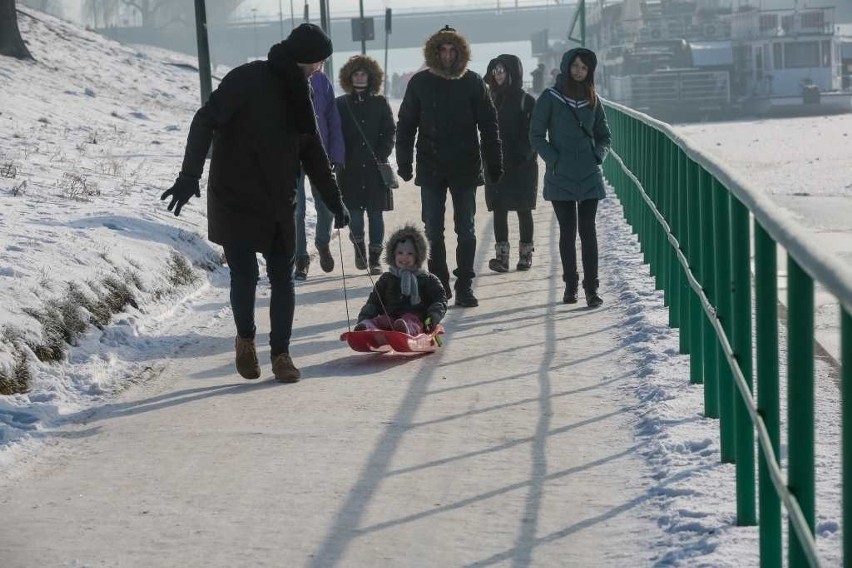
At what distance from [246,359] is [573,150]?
3.06 metres

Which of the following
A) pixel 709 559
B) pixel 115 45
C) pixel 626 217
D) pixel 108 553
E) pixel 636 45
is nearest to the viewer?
pixel 709 559

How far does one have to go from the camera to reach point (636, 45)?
81.4 meters

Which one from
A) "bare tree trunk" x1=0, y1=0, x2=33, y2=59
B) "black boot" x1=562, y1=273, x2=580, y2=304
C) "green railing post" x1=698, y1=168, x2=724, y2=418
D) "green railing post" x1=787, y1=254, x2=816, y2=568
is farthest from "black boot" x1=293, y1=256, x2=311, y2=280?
"bare tree trunk" x1=0, y1=0, x2=33, y2=59

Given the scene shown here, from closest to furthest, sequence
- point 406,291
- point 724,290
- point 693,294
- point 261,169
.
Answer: point 724,290 → point 693,294 → point 261,169 → point 406,291

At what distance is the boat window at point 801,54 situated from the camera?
3027 inches

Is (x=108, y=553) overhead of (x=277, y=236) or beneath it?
beneath

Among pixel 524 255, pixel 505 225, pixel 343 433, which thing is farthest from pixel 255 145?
pixel 524 255

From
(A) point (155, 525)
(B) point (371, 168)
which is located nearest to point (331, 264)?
(B) point (371, 168)

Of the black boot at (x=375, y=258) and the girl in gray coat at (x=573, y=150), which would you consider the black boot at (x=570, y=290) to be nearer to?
the girl in gray coat at (x=573, y=150)

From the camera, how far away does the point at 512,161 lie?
1159 centimetres

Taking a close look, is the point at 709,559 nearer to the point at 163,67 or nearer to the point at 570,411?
the point at 570,411

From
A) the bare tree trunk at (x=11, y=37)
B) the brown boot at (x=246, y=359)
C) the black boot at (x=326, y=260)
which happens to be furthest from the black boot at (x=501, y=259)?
the bare tree trunk at (x=11, y=37)

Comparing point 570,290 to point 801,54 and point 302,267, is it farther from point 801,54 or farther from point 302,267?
point 801,54

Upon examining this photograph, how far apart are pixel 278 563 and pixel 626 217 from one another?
10954 millimetres
